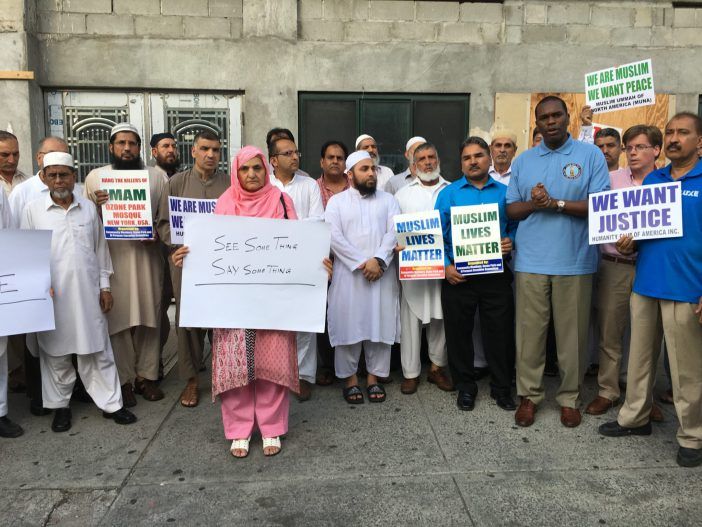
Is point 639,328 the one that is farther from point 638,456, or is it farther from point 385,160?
point 385,160

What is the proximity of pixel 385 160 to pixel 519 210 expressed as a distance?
4432mm

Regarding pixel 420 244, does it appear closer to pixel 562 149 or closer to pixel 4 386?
pixel 562 149

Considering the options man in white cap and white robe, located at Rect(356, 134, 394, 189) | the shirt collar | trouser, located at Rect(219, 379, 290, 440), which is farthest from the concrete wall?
trouser, located at Rect(219, 379, 290, 440)

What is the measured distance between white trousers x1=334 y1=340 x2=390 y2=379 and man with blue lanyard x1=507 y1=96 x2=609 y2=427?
1128 mm

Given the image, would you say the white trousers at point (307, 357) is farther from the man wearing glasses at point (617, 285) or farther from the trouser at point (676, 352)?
the trouser at point (676, 352)

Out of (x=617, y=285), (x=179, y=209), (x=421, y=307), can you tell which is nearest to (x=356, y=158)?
(x=421, y=307)

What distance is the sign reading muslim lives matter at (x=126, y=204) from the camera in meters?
4.25

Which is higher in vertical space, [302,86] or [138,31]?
[138,31]

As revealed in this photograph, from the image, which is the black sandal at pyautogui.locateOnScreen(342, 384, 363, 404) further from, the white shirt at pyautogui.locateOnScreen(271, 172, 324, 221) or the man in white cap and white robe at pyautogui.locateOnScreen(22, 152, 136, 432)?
the man in white cap and white robe at pyautogui.locateOnScreen(22, 152, 136, 432)

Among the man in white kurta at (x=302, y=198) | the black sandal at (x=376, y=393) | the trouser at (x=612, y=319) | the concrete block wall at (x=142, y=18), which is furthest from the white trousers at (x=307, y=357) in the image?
the concrete block wall at (x=142, y=18)

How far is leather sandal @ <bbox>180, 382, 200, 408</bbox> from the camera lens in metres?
4.51

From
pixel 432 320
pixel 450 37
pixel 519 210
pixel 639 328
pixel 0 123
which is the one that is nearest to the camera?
pixel 639 328

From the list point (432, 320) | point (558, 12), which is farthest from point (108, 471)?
point (558, 12)

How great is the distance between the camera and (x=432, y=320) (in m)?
4.86
